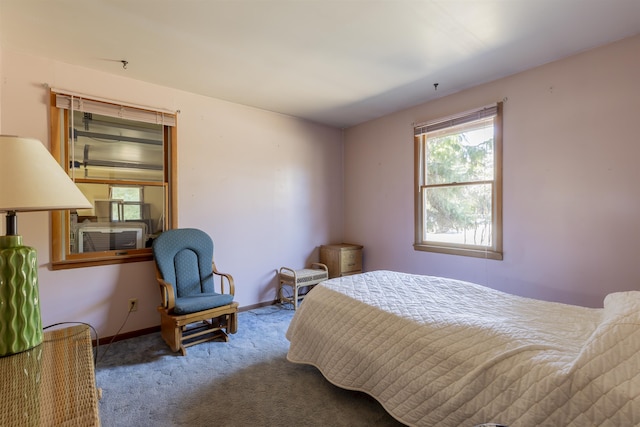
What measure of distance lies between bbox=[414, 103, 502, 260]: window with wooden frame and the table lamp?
3312 mm

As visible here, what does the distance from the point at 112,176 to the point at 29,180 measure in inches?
82.4

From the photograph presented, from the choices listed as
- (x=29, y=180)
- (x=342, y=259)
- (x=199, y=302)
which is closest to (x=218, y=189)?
(x=199, y=302)

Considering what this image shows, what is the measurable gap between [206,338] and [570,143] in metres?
3.76

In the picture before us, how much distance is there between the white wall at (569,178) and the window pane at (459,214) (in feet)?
0.64

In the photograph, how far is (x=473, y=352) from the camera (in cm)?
143

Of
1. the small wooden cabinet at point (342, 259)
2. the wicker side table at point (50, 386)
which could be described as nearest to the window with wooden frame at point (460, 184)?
the small wooden cabinet at point (342, 259)

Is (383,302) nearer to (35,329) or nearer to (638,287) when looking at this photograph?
(35,329)

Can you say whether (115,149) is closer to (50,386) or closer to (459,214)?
(50,386)

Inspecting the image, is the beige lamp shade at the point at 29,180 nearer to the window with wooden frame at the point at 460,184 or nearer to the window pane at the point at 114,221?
the window pane at the point at 114,221

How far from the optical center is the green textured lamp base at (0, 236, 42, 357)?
108 cm

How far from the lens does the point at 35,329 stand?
3.80ft

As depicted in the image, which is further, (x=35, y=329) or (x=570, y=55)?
(x=570, y=55)

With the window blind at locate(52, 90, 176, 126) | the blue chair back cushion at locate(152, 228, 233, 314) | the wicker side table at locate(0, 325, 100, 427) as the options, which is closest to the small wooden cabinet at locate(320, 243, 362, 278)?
the blue chair back cushion at locate(152, 228, 233, 314)

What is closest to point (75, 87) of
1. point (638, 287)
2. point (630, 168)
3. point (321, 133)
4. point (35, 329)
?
point (35, 329)
